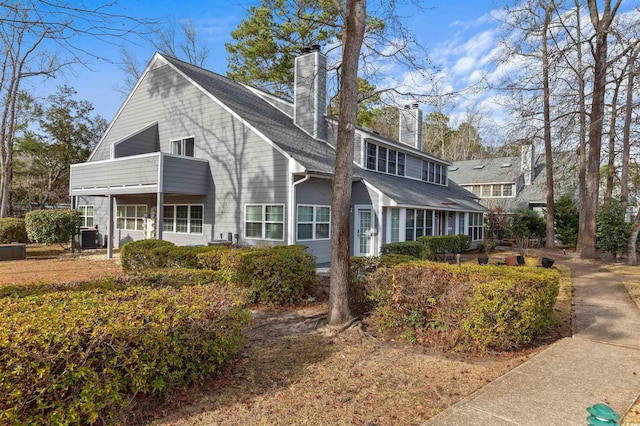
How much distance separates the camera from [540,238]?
2377cm

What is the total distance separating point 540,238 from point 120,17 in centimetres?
2565

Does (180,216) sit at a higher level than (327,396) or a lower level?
higher

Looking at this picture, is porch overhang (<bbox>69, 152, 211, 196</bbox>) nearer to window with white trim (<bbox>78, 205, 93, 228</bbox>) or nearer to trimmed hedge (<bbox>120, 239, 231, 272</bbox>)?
trimmed hedge (<bbox>120, 239, 231, 272</bbox>)

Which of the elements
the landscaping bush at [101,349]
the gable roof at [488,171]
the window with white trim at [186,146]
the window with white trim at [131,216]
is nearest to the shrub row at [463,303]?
the landscaping bush at [101,349]

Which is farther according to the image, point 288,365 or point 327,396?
point 288,365

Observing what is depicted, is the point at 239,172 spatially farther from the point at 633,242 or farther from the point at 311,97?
the point at 633,242

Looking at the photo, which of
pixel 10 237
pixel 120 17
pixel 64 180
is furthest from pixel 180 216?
pixel 64 180

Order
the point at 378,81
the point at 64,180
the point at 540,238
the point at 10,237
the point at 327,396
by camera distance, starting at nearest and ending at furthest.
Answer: the point at 327,396 < the point at 378,81 < the point at 10,237 < the point at 540,238 < the point at 64,180

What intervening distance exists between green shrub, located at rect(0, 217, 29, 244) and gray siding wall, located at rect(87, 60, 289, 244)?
7.27 meters

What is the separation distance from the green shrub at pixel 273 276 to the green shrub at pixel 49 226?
1219 centimetres

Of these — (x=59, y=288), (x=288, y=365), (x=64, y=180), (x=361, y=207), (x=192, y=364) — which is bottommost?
(x=288, y=365)

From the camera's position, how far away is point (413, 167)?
19.7m

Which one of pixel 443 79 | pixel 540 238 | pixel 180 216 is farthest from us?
pixel 540 238

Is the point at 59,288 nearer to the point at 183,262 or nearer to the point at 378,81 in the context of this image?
the point at 183,262
